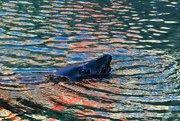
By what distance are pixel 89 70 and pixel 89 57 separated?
156 centimetres

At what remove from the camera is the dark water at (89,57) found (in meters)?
7.39

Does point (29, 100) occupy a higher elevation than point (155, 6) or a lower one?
lower

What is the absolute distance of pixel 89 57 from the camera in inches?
444

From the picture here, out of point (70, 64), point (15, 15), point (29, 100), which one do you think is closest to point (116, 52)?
point (70, 64)

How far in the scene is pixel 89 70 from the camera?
32.1 feet

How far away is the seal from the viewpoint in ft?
31.0

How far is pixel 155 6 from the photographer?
65.3 feet

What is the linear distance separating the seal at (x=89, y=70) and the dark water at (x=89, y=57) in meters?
0.32

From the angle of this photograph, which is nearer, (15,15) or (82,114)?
(82,114)

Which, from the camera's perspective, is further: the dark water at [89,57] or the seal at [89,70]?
the seal at [89,70]

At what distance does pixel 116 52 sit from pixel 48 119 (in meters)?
5.54

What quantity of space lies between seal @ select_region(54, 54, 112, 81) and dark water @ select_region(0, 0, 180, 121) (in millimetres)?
321

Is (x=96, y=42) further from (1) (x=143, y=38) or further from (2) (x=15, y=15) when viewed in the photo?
(2) (x=15, y=15)

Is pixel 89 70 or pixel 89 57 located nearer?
pixel 89 70
